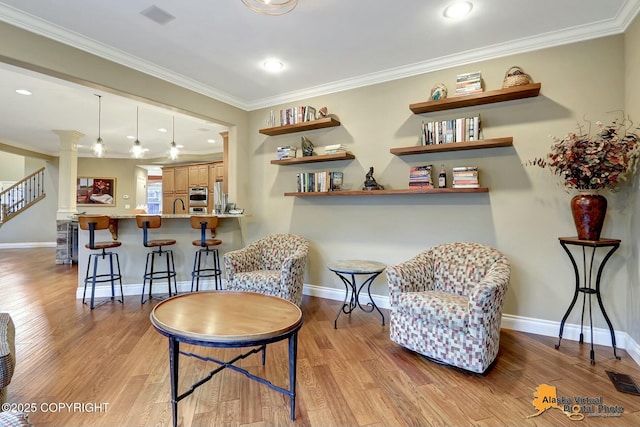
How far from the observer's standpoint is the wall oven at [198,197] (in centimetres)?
806

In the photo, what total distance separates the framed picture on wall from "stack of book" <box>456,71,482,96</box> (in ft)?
32.8

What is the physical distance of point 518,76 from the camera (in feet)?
9.42

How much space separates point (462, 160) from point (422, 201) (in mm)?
Answer: 593

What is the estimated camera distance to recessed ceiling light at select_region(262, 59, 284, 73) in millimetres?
3387

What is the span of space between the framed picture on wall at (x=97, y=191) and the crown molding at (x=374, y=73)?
283 inches

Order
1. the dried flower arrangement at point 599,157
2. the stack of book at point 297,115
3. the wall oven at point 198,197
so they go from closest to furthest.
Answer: the dried flower arrangement at point 599,157 < the stack of book at point 297,115 < the wall oven at point 198,197

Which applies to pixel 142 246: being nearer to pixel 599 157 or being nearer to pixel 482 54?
pixel 482 54

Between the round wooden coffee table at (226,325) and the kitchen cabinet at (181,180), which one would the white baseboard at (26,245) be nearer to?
the kitchen cabinet at (181,180)

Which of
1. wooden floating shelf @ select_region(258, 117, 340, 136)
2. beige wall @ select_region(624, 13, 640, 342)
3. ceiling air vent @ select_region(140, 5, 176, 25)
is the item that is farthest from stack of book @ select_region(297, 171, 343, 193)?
beige wall @ select_region(624, 13, 640, 342)

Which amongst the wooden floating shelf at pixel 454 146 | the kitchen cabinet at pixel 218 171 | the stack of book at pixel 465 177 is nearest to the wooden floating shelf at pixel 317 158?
the wooden floating shelf at pixel 454 146

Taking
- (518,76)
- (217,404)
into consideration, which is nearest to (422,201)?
(518,76)

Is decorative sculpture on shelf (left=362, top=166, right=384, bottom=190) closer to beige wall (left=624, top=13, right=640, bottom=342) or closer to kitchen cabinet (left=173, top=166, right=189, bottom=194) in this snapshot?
beige wall (left=624, top=13, right=640, bottom=342)

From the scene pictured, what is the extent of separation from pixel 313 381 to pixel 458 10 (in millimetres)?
3079

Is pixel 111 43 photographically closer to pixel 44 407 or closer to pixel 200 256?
pixel 200 256
